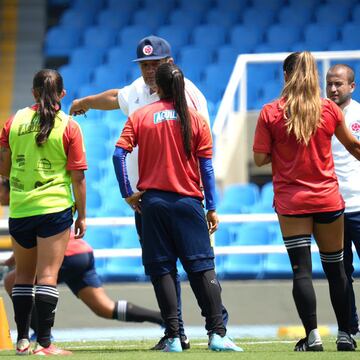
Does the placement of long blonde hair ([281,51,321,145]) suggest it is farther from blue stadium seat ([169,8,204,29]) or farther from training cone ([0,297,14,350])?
blue stadium seat ([169,8,204,29])

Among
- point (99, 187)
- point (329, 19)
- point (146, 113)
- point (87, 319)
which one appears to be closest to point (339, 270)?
point (146, 113)

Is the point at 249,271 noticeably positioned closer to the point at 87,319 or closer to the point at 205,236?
the point at 87,319

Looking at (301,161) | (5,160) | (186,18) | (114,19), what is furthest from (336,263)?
(114,19)

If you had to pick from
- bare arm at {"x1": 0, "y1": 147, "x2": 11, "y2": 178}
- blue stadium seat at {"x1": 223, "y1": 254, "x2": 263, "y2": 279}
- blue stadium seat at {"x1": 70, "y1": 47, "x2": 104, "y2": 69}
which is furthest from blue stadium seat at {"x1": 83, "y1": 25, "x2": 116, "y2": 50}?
bare arm at {"x1": 0, "y1": 147, "x2": 11, "y2": 178}

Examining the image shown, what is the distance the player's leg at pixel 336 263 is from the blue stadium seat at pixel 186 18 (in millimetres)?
11089

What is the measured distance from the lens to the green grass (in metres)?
5.89

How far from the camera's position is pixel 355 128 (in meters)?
A: 7.08

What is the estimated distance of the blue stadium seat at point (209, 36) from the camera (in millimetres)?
16578

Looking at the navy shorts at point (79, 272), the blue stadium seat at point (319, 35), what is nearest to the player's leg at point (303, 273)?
the navy shorts at point (79, 272)

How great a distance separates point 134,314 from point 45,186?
2.24 meters

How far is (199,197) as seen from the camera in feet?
20.8

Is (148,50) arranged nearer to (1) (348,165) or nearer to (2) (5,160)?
(2) (5,160)

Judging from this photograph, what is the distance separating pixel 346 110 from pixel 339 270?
124cm

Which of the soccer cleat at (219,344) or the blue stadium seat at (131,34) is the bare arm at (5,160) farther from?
the blue stadium seat at (131,34)
